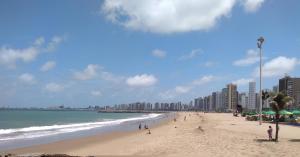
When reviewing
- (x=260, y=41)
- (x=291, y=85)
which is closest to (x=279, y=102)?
(x=260, y=41)

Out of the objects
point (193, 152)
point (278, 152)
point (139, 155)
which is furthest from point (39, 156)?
point (278, 152)

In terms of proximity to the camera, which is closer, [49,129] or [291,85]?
[49,129]

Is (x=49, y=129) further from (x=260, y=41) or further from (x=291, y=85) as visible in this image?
(x=291, y=85)

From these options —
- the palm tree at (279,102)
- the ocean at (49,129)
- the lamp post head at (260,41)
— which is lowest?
the ocean at (49,129)

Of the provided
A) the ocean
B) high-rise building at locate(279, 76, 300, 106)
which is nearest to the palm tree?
the ocean

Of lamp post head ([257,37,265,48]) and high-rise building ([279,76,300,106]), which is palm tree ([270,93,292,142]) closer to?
lamp post head ([257,37,265,48])

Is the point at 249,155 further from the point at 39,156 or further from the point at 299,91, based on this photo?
the point at 299,91

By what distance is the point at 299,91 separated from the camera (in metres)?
162

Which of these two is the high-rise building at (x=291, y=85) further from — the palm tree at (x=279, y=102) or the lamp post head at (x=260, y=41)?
the palm tree at (x=279, y=102)

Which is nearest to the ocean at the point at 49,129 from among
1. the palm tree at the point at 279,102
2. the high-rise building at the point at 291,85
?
the palm tree at the point at 279,102

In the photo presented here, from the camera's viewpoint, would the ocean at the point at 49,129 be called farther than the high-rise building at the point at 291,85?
No

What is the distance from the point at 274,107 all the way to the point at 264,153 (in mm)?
6382

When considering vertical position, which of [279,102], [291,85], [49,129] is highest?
[291,85]

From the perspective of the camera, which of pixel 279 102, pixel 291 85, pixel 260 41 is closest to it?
pixel 279 102
